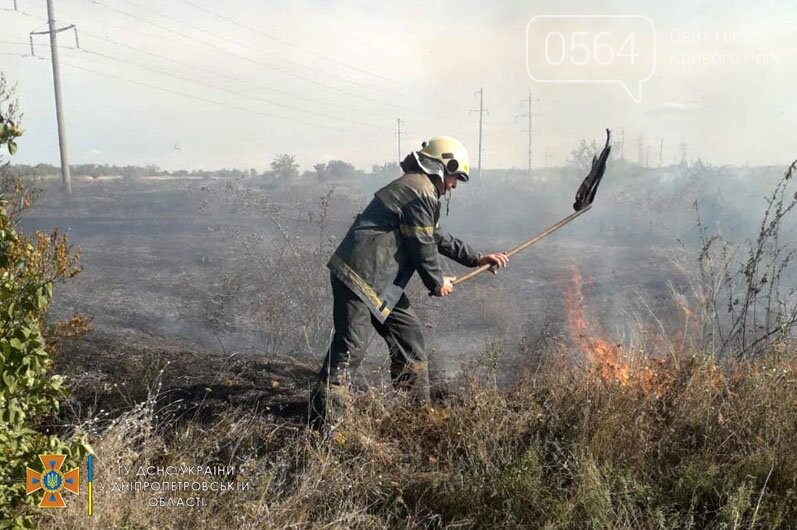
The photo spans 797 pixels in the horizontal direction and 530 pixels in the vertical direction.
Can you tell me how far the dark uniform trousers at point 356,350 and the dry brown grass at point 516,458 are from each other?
0.16 meters

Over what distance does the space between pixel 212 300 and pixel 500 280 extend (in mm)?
5941

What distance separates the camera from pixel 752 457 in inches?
113

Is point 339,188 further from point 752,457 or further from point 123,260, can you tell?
point 752,457

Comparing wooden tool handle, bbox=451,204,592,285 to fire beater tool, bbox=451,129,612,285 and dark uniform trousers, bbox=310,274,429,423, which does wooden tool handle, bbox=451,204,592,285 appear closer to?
fire beater tool, bbox=451,129,612,285

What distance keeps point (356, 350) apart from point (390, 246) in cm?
69

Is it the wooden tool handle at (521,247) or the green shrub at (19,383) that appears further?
the wooden tool handle at (521,247)

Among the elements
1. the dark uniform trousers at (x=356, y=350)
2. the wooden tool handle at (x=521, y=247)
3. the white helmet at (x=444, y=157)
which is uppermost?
the white helmet at (x=444, y=157)

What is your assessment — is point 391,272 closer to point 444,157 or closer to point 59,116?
point 444,157

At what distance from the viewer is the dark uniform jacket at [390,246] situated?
3703 millimetres

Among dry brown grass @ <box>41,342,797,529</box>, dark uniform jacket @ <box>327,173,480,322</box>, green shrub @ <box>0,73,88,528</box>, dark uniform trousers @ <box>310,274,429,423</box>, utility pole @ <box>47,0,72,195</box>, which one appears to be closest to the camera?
green shrub @ <box>0,73,88,528</box>

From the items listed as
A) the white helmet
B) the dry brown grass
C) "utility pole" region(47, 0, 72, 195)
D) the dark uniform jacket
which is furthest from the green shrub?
"utility pole" region(47, 0, 72, 195)

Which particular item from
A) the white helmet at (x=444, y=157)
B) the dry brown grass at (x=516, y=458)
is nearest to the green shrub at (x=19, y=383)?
the dry brown grass at (x=516, y=458)

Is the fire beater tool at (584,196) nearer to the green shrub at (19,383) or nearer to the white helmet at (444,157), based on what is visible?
the white helmet at (444,157)

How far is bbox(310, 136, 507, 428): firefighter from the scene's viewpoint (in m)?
3.62
